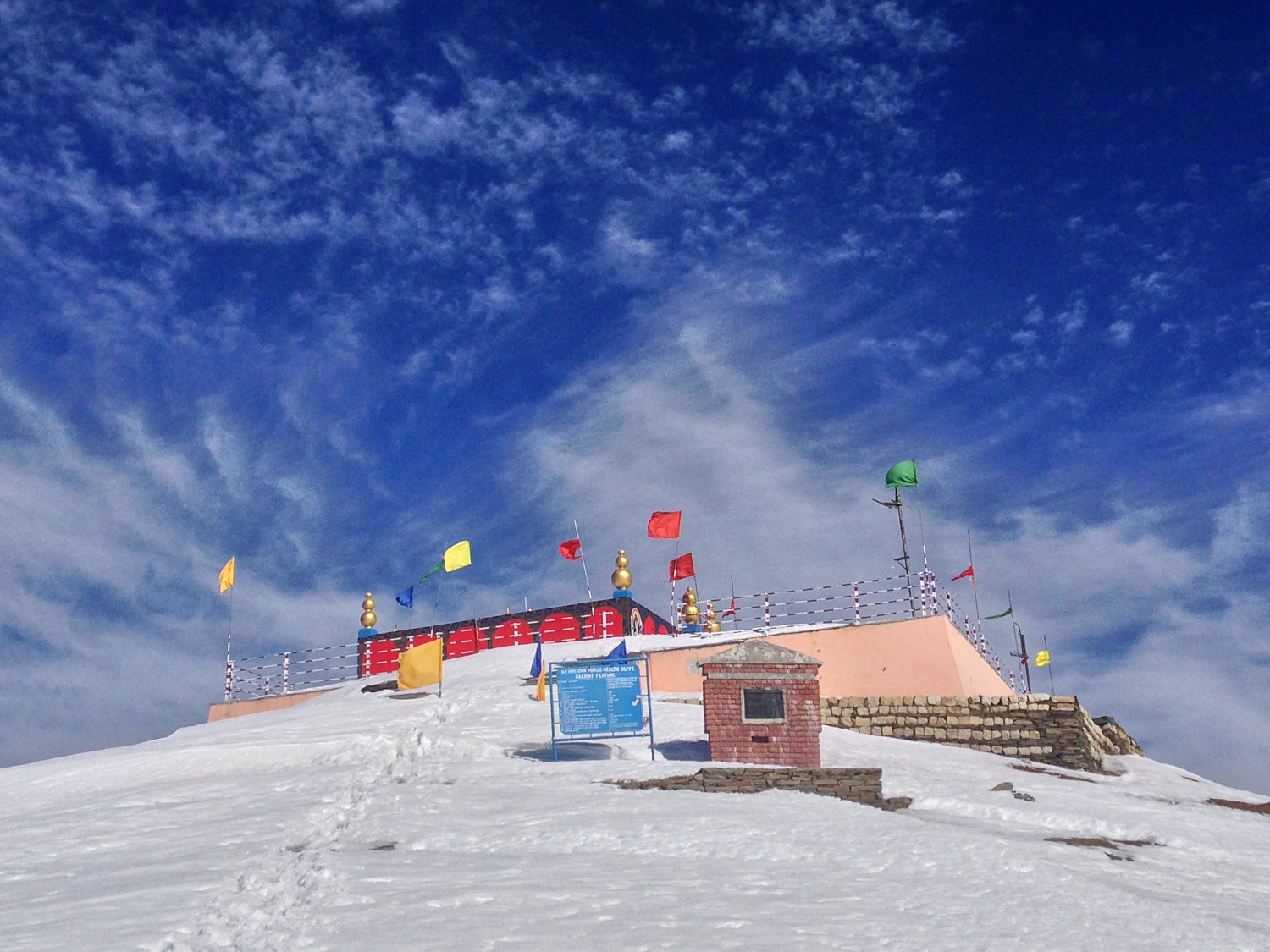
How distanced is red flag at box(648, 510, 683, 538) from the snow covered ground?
10483 millimetres

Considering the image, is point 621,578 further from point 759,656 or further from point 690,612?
point 759,656

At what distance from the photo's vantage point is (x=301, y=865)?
10.5 m

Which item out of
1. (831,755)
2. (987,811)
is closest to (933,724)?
(831,755)

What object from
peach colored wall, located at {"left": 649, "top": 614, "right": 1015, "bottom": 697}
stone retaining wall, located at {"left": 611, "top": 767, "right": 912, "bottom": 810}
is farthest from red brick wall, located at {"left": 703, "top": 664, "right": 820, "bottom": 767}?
peach colored wall, located at {"left": 649, "top": 614, "right": 1015, "bottom": 697}

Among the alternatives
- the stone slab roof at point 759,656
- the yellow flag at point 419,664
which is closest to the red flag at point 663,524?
the yellow flag at point 419,664

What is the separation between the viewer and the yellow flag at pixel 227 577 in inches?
1227

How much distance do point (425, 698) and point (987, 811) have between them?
14094 mm

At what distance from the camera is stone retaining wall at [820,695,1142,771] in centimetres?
2058

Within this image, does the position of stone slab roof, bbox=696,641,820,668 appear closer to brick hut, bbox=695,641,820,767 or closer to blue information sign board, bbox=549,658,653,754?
brick hut, bbox=695,641,820,767

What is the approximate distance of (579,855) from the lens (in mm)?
11125

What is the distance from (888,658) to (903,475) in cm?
564

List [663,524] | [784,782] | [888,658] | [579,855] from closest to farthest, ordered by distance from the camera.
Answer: [579,855], [784,782], [888,658], [663,524]

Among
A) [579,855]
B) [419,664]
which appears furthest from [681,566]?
[579,855]

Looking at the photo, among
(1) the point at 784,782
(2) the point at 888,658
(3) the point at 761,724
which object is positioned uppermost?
(2) the point at 888,658
